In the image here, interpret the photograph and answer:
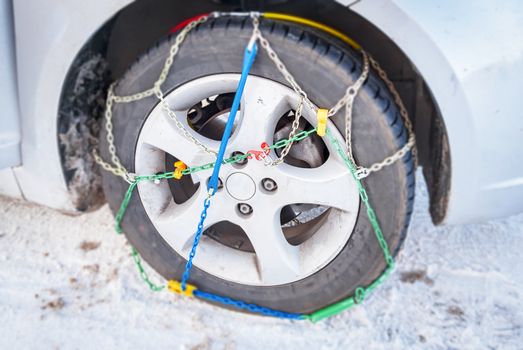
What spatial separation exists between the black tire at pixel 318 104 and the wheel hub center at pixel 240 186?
11.6 inches

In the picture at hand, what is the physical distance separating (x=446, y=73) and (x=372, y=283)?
2.19 feet

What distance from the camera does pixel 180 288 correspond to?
5.58 feet

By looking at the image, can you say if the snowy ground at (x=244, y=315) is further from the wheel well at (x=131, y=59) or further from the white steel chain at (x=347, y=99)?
the white steel chain at (x=347, y=99)

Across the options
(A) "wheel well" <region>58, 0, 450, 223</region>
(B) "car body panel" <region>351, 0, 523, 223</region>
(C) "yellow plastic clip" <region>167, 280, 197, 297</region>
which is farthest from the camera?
(C) "yellow plastic clip" <region>167, 280, 197, 297</region>

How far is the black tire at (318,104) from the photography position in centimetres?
134

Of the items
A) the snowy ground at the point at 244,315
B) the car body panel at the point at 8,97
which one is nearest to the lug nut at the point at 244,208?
the snowy ground at the point at 244,315

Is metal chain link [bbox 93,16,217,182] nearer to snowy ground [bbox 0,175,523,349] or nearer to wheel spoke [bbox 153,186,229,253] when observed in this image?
wheel spoke [bbox 153,186,229,253]

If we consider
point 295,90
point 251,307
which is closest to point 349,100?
point 295,90

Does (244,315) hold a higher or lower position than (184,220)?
lower

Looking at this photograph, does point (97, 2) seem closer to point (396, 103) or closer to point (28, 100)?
point (28, 100)

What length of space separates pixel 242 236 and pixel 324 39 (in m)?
0.73

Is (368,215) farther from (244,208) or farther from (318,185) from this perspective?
(244,208)

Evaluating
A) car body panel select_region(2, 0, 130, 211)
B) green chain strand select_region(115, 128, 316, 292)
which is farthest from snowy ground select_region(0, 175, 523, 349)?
car body panel select_region(2, 0, 130, 211)

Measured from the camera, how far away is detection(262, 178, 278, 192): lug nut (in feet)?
4.84
